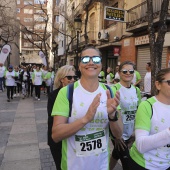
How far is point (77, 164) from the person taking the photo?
1897 millimetres

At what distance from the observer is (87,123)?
70.5 inches

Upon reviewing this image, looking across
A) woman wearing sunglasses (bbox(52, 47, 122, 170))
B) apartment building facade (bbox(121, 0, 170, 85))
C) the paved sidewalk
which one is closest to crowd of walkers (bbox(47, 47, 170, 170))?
woman wearing sunglasses (bbox(52, 47, 122, 170))

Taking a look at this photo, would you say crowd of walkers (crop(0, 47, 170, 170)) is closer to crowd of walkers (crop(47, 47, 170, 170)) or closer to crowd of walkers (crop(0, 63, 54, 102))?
crowd of walkers (crop(47, 47, 170, 170))

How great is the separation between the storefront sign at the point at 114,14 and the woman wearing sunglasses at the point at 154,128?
10.4m

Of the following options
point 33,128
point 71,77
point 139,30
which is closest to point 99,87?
point 71,77

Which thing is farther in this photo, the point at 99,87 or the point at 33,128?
the point at 33,128

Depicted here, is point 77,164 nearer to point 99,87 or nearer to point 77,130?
point 77,130

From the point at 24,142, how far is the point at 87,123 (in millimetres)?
3683

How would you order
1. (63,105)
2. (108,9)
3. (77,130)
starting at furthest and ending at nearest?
1. (108,9)
2. (63,105)
3. (77,130)

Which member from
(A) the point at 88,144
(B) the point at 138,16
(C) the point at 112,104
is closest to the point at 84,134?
(A) the point at 88,144

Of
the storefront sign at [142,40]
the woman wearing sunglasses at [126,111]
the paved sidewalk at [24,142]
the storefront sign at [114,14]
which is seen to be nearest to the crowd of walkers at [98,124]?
the woman wearing sunglasses at [126,111]

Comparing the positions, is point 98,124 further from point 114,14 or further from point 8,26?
point 8,26

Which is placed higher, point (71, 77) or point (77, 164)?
point (71, 77)

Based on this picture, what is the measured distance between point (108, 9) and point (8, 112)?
7.51 m
